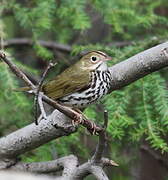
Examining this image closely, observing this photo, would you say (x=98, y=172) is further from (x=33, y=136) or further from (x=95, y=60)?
(x=95, y=60)

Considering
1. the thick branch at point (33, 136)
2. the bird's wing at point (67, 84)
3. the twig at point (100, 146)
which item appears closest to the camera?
the twig at point (100, 146)

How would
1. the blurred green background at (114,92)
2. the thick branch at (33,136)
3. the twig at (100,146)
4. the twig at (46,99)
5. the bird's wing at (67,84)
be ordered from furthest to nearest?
1. the blurred green background at (114,92)
2. the bird's wing at (67,84)
3. the thick branch at (33,136)
4. the twig at (100,146)
5. the twig at (46,99)

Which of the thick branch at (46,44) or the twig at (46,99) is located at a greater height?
the thick branch at (46,44)

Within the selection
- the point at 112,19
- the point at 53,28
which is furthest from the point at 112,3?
the point at 53,28

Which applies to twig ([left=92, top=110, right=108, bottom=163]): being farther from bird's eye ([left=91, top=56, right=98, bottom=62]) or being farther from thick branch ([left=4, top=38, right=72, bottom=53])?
thick branch ([left=4, top=38, right=72, bottom=53])

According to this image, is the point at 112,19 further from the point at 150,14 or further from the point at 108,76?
the point at 108,76

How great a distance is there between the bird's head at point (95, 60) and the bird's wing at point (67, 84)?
0.06 metres

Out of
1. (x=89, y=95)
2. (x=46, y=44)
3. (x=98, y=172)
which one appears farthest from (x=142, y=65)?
(x=46, y=44)

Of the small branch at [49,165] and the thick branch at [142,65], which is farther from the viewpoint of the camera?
the small branch at [49,165]

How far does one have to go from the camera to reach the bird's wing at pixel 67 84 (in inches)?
106

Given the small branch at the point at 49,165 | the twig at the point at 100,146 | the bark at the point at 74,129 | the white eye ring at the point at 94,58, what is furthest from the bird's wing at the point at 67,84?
the twig at the point at 100,146

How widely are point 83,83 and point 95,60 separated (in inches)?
9.0

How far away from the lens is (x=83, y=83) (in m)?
2.71

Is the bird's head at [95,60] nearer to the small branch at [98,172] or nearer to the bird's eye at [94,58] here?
the bird's eye at [94,58]
